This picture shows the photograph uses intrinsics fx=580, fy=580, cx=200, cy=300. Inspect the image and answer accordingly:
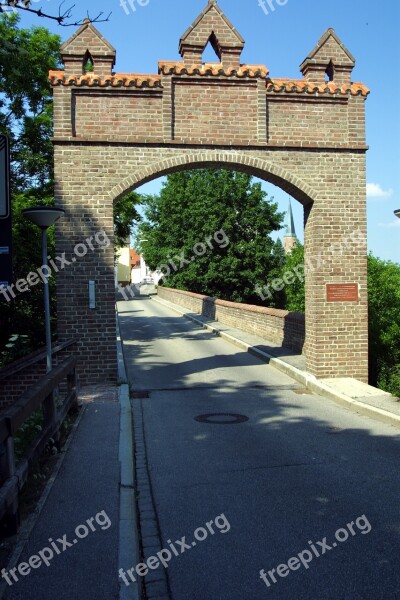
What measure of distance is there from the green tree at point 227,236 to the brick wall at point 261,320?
9.17 meters

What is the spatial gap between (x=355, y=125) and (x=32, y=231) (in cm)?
910

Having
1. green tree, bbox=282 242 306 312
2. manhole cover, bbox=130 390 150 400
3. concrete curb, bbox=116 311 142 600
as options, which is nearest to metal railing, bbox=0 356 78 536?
concrete curb, bbox=116 311 142 600

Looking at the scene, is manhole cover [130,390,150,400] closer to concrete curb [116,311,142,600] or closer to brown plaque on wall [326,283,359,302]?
concrete curb [116,311,142,600]

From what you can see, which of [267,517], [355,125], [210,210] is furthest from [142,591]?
[210,210]

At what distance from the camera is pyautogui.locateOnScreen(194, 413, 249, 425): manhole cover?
8938 mm

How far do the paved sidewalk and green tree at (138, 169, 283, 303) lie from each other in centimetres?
3704

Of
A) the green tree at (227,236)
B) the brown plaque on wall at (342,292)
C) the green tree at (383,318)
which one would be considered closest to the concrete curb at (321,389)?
the brown plaque on wall at (342,292)

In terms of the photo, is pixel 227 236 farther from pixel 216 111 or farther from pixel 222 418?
pixel 222 418

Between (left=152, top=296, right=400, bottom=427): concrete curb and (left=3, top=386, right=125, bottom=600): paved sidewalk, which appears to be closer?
(left=3, top=386, right=125, bottom=600): paved sidewalk

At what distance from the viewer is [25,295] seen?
1705 centimetres

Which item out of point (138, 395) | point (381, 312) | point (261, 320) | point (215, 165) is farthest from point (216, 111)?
point (381, 312)

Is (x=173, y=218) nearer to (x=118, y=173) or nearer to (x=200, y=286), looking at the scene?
(x=200, y=286)

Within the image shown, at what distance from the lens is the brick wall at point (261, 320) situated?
54.2 feet

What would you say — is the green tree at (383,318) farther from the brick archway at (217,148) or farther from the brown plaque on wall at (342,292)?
the brick archway at (217,148)
